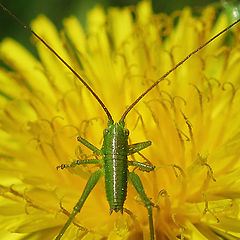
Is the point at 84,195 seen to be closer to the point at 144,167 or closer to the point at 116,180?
the point at 116,180

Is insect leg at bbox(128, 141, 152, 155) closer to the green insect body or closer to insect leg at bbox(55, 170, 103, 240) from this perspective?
the green insect body

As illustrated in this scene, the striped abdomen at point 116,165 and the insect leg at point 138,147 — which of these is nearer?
the striped abdomen at point 116,165

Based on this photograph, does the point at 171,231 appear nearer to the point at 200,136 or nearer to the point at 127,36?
the point at 200,136

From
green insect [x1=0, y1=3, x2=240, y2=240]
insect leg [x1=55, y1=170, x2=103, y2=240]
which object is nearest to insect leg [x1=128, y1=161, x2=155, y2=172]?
green insect [x1=0, y1=3, x2=240, y2=240]

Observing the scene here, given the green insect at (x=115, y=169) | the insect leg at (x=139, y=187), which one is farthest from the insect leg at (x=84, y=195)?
the insect leg at (x=139, y=187)

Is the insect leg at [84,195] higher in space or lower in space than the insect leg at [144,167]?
lower

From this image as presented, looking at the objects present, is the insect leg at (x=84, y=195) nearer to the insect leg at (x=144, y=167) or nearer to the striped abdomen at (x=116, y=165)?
the striped abdomen at (x=116, y=165)

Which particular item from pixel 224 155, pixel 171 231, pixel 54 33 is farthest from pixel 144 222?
pixel 54 33

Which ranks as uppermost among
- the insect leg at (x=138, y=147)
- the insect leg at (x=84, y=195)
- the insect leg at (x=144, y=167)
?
the insect leg at (x=138, y=147)
